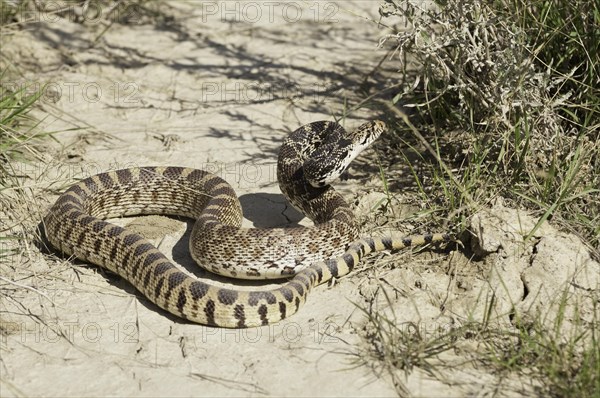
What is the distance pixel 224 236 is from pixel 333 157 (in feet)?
5.08

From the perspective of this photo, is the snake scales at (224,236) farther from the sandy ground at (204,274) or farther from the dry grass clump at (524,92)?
the dry grass clump at (524,92)

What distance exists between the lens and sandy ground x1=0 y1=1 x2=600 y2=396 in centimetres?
696

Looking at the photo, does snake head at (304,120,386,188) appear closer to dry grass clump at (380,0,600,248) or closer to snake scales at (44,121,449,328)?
snake scales at (44,121,449,328)

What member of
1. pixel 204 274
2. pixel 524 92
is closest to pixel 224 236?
pixel 204 274

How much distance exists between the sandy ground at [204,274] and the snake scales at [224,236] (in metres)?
0.19

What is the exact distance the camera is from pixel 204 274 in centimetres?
862

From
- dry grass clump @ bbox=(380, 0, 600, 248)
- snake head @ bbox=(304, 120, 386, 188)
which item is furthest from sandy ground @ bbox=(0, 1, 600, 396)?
snake head @ bbox=(304, 120, 386, 188)

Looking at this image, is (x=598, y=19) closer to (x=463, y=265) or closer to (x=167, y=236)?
(x=463, y=265)

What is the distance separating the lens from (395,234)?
8.88m

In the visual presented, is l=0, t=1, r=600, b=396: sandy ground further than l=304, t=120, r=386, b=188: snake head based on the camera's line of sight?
No

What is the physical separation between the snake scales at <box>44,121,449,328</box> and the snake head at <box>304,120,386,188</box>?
0.01m

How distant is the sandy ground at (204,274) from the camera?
6961 millimetres

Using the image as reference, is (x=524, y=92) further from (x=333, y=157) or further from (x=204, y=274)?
(x=204, y=274)

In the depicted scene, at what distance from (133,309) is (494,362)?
3.48 metres
